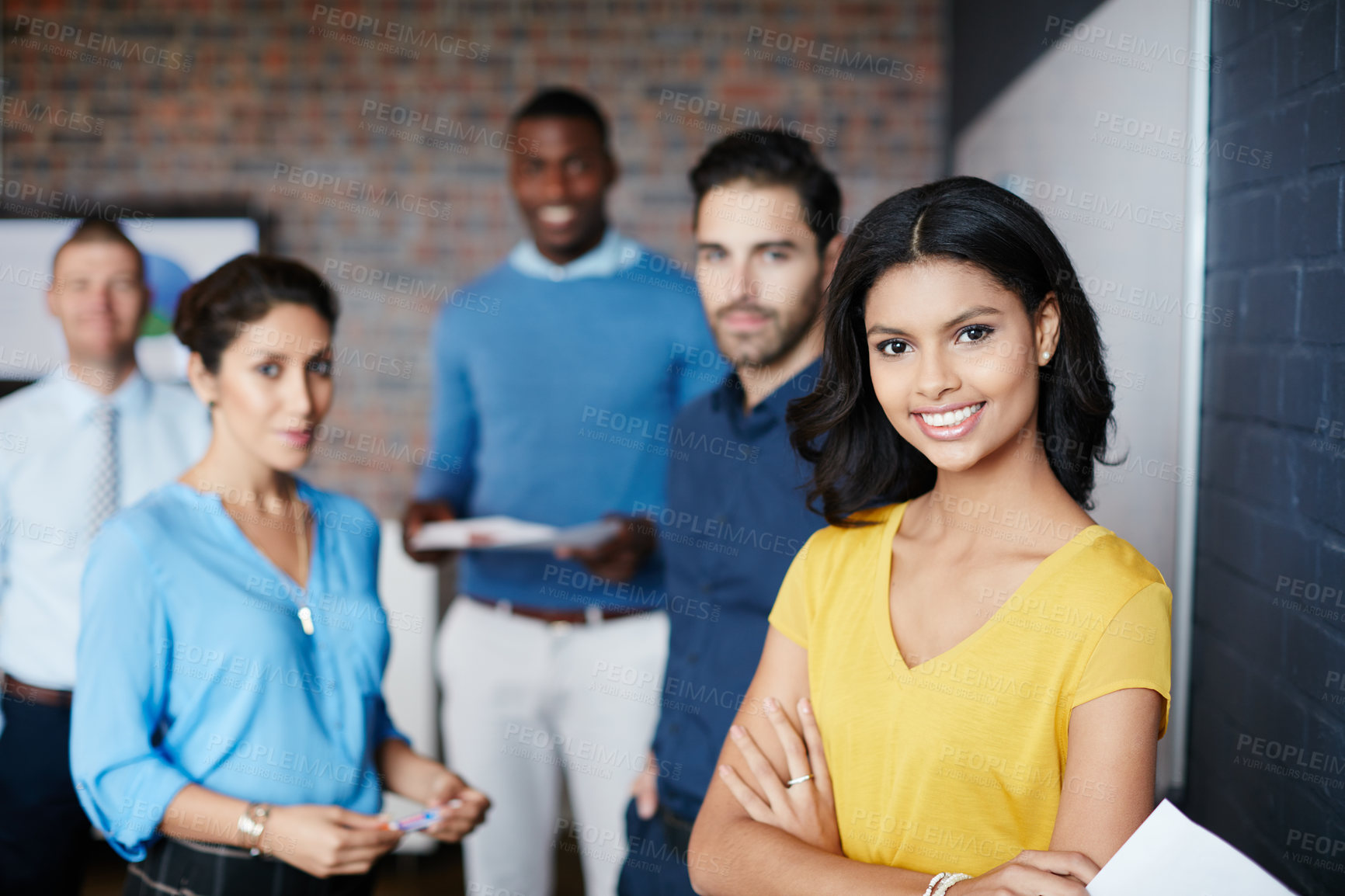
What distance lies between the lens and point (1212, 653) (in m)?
1.66

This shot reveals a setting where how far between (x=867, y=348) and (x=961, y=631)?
1.22 ft

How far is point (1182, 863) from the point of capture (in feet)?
3.03

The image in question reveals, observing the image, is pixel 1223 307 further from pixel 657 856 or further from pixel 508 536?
pixel 508 536

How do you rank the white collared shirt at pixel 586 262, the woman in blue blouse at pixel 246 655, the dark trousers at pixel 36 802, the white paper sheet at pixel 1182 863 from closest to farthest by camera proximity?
the white paper sheet at pixel 1182 863
the woman in blue blouse at pixel 246 655
the dark trousers at pixel 36 802
the white collared shirt at pixel 586 262

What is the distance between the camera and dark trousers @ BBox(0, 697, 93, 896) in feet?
6.50

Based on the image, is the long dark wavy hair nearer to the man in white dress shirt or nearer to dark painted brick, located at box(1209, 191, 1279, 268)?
dark painted brick, located at box(1209, 191, 1279, 268)

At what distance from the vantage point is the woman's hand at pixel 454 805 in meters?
1.63

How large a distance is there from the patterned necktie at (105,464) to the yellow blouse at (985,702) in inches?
65.0

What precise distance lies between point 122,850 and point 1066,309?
4.97 feet

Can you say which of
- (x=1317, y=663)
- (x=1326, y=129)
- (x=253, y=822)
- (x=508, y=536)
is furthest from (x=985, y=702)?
(x=508, y=536)

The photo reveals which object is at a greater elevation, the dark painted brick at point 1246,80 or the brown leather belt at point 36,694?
the dark painted brick at point 1246,80

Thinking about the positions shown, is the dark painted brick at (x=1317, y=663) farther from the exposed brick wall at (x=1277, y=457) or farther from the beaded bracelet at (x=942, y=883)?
the beaded bracelet at (x=942, y=883)

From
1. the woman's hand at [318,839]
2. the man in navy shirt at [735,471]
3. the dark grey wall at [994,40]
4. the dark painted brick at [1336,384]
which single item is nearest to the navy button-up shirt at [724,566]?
the man in navy shirt at [735,471]

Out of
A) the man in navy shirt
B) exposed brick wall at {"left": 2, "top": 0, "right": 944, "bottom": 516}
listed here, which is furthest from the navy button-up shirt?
exposed brick wall at {"left": 2, "top": 0, "right": 944, "bottom": 516}
